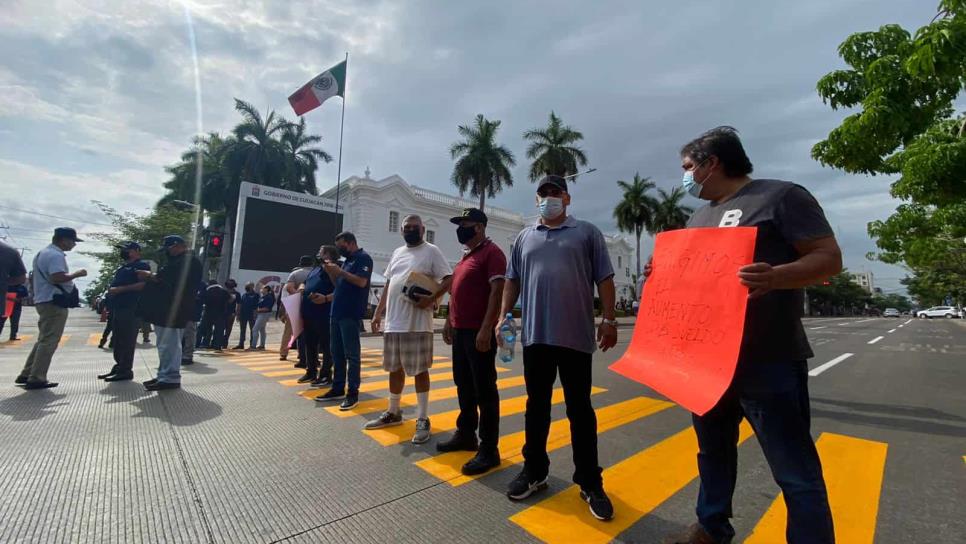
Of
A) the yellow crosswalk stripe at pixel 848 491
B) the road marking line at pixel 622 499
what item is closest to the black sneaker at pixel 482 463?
the road marking line at pixel 622 499

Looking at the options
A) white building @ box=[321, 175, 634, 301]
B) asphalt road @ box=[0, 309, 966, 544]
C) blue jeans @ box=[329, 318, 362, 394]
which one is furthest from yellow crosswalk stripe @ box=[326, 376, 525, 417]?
white building @ box=[321, 175, 634, 301]

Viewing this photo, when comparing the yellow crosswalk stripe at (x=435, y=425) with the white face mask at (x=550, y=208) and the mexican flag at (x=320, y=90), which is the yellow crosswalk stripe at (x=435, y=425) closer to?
the white face mask at (x=550, y=208)

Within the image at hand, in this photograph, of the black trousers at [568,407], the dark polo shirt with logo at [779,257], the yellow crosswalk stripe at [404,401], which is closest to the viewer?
the dark polo shirt with logo at [779,257]

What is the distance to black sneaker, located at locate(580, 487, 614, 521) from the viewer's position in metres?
2.26

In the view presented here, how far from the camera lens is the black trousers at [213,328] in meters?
10.2

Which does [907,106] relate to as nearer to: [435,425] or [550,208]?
[550,208]

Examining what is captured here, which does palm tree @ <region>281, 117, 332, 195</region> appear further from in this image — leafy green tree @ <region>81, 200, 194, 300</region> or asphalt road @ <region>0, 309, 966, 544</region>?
asphalt road @ <region>0, 309, 966, 544</region>

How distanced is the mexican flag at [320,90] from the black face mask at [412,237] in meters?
19.3

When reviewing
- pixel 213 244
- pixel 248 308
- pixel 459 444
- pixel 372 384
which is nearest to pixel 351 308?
pixel 372 384

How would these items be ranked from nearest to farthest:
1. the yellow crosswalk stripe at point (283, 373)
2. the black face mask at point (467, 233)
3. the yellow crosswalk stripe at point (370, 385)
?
the black face mask at point (467, 233) → the yellow crosswalk stripe at point (370, 385) → the yellow crosswalk stripe at point (283, 373)

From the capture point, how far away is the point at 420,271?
12.6ft

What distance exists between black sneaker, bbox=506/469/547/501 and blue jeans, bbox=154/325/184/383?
497 cm

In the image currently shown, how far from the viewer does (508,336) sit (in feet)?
9.02

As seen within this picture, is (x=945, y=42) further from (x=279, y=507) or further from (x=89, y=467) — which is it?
(x=89, y=467)
